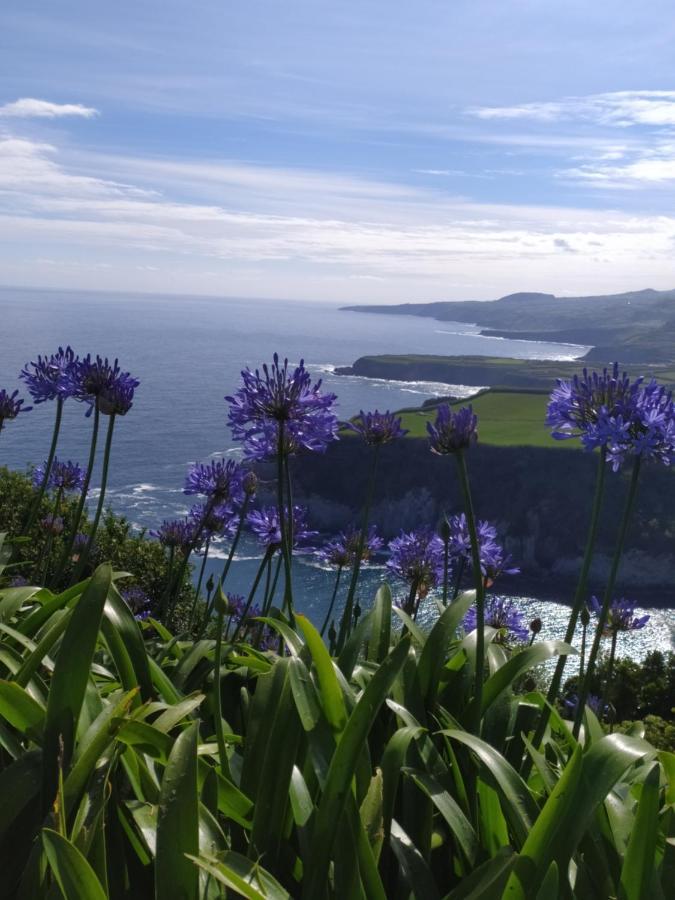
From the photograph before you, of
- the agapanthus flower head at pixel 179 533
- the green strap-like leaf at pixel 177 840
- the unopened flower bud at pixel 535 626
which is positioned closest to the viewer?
the green strap-like leaf at pixel 177 840

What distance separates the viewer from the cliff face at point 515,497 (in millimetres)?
67438

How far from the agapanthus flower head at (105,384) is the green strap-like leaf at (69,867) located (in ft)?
9.10

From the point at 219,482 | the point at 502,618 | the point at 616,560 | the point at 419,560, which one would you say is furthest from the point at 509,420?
the point at 616,560

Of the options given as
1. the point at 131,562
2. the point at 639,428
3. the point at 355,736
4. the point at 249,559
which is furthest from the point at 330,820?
the point at 249,559

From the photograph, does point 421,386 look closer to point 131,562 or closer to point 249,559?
point 249,559

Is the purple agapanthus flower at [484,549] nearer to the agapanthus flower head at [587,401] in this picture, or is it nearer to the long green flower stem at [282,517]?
the long green flower stem at [282,517]

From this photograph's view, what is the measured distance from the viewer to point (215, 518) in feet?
17.3

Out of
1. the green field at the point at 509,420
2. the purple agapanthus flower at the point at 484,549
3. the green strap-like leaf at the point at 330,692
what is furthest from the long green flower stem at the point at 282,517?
the green field at the point at 509,420

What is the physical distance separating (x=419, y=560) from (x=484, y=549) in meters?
0.40

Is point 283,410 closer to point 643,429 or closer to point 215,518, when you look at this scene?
point 643,429

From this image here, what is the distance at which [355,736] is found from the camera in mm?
2098

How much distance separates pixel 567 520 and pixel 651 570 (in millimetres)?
7455

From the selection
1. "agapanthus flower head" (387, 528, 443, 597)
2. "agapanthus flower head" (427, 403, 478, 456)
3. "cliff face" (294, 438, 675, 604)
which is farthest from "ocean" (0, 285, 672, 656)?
A: "cliff face" (294, 438, 675, 604)

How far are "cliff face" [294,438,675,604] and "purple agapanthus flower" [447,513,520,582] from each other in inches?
2479
